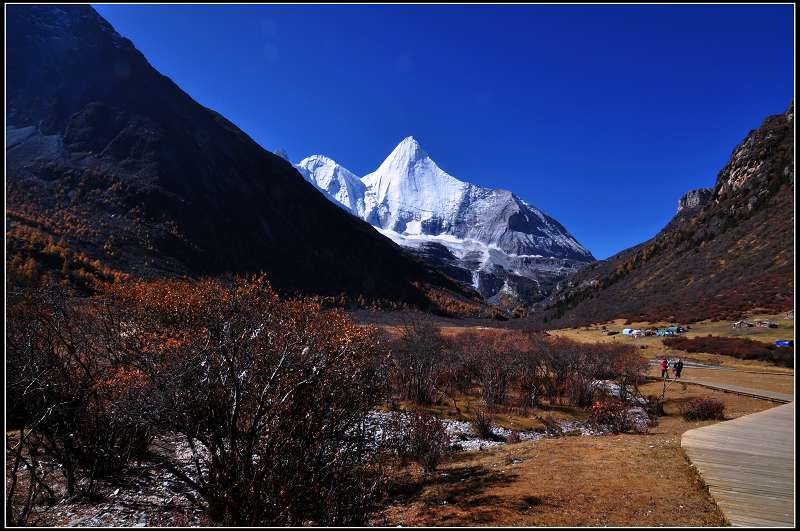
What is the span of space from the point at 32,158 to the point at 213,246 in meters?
49.3

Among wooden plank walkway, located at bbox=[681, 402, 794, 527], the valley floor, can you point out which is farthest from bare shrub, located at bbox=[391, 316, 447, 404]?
wooden plank walkway, located at bbox=[681, 402, 794, 527]

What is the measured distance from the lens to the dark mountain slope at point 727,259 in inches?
2498

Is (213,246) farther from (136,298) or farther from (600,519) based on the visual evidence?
(600,519)

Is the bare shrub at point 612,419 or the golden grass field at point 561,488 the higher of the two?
the golden grass field at point 561,488

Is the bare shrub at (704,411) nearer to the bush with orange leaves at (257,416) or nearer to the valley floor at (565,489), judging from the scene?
the valley floor at (565,489)

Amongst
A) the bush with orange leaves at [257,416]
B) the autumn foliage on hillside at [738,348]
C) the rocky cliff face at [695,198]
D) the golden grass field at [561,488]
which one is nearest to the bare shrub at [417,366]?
the golden grass field at [561,488]

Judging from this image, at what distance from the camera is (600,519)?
739cm

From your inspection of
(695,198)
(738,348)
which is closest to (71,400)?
(738,348)

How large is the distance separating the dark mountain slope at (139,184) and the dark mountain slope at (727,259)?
235ft

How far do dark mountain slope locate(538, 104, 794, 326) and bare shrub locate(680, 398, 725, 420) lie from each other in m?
44.4

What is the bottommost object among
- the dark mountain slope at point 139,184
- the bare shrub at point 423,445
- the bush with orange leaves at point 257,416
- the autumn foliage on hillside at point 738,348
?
the autumn foliage on hillside at point 738,348

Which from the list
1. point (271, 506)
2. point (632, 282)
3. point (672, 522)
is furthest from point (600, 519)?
point (632, 282)

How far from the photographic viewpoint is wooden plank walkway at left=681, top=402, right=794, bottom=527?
6.93 meters

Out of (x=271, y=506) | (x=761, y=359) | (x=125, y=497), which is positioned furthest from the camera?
(x=761, y=359)
